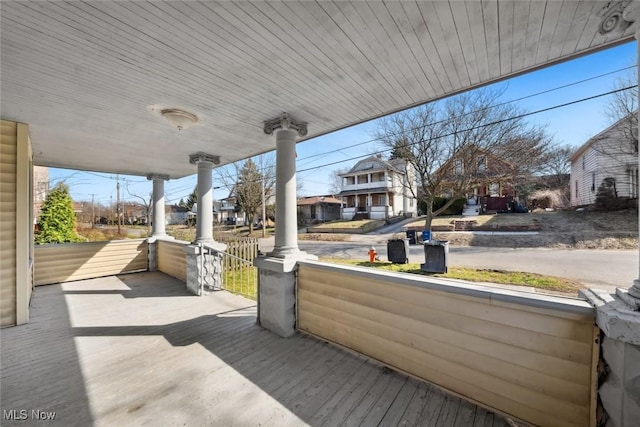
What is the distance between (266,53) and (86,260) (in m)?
7.01

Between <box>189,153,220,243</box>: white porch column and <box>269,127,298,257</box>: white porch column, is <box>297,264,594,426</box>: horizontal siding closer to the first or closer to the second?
<box>269,127,298,257</box>: white porch column

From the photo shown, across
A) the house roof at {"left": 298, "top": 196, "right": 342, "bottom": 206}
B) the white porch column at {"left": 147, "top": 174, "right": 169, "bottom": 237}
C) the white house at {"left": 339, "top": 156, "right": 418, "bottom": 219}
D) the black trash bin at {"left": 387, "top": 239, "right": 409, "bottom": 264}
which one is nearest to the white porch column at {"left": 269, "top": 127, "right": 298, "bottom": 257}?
the black trash bin at {"left": 387, "top": 239, "right": 409, "bottom": 264}

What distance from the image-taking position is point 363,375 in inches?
87.1

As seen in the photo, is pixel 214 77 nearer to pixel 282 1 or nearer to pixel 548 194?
pixel 282 1

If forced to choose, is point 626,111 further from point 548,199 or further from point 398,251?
point 548,199

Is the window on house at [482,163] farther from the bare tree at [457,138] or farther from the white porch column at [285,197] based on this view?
the white porch column at [285,197]

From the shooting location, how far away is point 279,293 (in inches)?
121

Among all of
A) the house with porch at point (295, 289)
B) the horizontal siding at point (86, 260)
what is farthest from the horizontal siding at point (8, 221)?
the horizontal siding at point (86, 260)

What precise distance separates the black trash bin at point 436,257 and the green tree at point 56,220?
1143cm

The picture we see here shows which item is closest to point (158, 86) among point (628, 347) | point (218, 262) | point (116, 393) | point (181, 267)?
point (116, 393)

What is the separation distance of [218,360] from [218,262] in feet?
Result: 8.86

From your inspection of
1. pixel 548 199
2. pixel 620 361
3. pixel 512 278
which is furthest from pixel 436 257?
pixel 548 199

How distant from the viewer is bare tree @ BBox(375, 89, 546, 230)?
8352 millimetres

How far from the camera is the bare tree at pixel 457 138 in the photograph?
8352 millimetres
